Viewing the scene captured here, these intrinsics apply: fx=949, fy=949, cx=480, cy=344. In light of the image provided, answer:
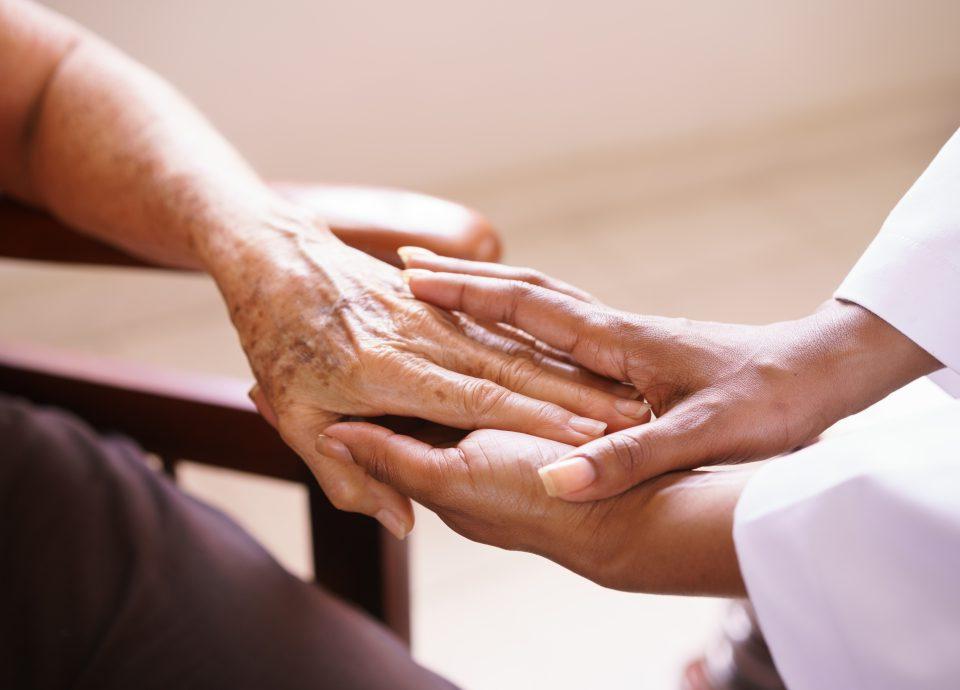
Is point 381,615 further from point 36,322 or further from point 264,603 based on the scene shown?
point 36,322

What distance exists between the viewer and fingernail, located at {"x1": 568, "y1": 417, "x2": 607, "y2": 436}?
32.0 inches

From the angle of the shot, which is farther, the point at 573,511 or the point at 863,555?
the point at 573,511

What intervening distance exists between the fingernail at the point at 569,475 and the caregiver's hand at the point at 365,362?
8cm

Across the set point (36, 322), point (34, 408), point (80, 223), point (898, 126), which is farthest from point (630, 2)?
point (34, 408)

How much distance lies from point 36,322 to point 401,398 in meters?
1.96

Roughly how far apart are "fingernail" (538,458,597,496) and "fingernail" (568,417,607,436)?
76 mm

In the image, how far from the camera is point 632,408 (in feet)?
2.73

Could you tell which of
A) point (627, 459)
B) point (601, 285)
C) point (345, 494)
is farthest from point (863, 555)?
point (601, 285)

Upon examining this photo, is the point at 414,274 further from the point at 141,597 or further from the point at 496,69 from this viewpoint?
the point at 496,69

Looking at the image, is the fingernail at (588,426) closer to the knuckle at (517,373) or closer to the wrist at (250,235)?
the knuckle at (517,373)

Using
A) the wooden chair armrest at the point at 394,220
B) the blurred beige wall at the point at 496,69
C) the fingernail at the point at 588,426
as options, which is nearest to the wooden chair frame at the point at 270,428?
the wooden chair armrest at the point at 394,220

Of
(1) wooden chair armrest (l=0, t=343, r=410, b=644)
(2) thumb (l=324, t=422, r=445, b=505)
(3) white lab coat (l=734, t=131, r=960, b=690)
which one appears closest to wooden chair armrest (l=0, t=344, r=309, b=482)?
(1) wooden chair armrest (l=0, t=343, r=410, b=644)

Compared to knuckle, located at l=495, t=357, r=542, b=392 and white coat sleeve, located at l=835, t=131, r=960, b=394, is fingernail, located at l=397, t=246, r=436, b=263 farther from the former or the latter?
white coat sleeve, located at l=835, t=131, r=960, b=394

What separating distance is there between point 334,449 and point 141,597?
0.24 meters
